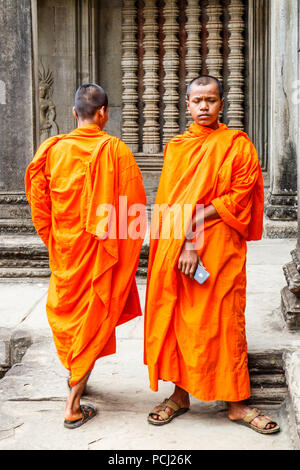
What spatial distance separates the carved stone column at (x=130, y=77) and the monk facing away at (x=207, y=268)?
5.88m

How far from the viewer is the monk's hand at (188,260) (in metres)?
3.03

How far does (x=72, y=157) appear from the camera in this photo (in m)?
3.21

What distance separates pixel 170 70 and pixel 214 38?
698mm

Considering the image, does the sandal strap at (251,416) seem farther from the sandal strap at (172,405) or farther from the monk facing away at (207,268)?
the sandal strap at (172,405)

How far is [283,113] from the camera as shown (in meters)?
6.88

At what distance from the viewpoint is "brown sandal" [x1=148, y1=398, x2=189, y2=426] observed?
125 inches

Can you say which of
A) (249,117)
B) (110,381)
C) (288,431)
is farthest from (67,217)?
(249,117)

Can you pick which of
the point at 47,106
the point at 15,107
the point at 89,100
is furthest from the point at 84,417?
the point at 47,106

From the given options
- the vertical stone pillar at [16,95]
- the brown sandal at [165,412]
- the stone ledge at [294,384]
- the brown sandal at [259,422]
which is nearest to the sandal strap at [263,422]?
the brown sandal at [259,422]

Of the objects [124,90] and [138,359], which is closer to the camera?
[138,359]

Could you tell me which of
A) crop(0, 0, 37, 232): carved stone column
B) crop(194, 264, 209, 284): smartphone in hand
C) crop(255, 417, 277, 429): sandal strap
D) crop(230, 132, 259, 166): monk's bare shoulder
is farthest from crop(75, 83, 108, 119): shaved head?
crop(0, 0, 37, 232): carved stone column

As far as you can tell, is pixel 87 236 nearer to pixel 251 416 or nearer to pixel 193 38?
pixel 251 416

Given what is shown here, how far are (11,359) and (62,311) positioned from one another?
47.6 inches
